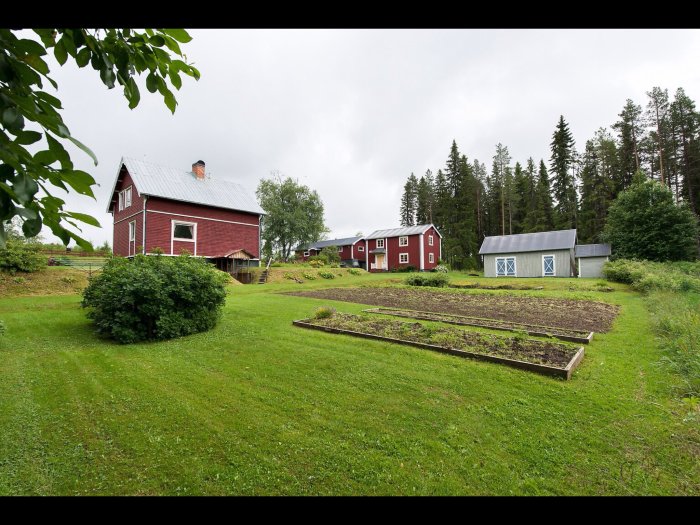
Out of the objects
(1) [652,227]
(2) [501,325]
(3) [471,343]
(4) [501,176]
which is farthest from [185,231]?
(4) [501,176]

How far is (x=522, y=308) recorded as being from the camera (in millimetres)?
11312

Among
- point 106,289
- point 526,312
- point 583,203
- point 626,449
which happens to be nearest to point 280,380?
point 626,449

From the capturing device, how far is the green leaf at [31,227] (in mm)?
1036

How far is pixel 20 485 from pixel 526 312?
11.6 m

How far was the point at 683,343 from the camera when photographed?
5.61 meters

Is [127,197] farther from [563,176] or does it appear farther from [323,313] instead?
[563,176]

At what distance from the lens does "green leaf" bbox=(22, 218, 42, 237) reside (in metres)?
1.04

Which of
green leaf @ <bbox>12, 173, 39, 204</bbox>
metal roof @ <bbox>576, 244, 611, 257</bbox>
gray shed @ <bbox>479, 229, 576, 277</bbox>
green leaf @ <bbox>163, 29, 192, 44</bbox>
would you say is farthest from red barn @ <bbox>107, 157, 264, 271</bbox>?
metal roof @ <bbox>576, 244, 611, 257</bbox>

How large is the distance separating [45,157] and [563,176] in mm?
50278

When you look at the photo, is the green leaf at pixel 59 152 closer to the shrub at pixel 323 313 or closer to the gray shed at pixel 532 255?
the shrub at pixel 323 313

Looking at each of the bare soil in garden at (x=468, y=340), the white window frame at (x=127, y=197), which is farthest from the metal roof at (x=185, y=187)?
the bare soil in garden at (x=468, y=340)

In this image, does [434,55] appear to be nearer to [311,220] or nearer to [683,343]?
[683,343]

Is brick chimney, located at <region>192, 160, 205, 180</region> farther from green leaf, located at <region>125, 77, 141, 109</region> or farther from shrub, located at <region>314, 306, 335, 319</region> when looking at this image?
green leaf, located at <region>125, 77, 141, 109</region>

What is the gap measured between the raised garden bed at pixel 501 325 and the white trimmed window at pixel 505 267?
21.4m
